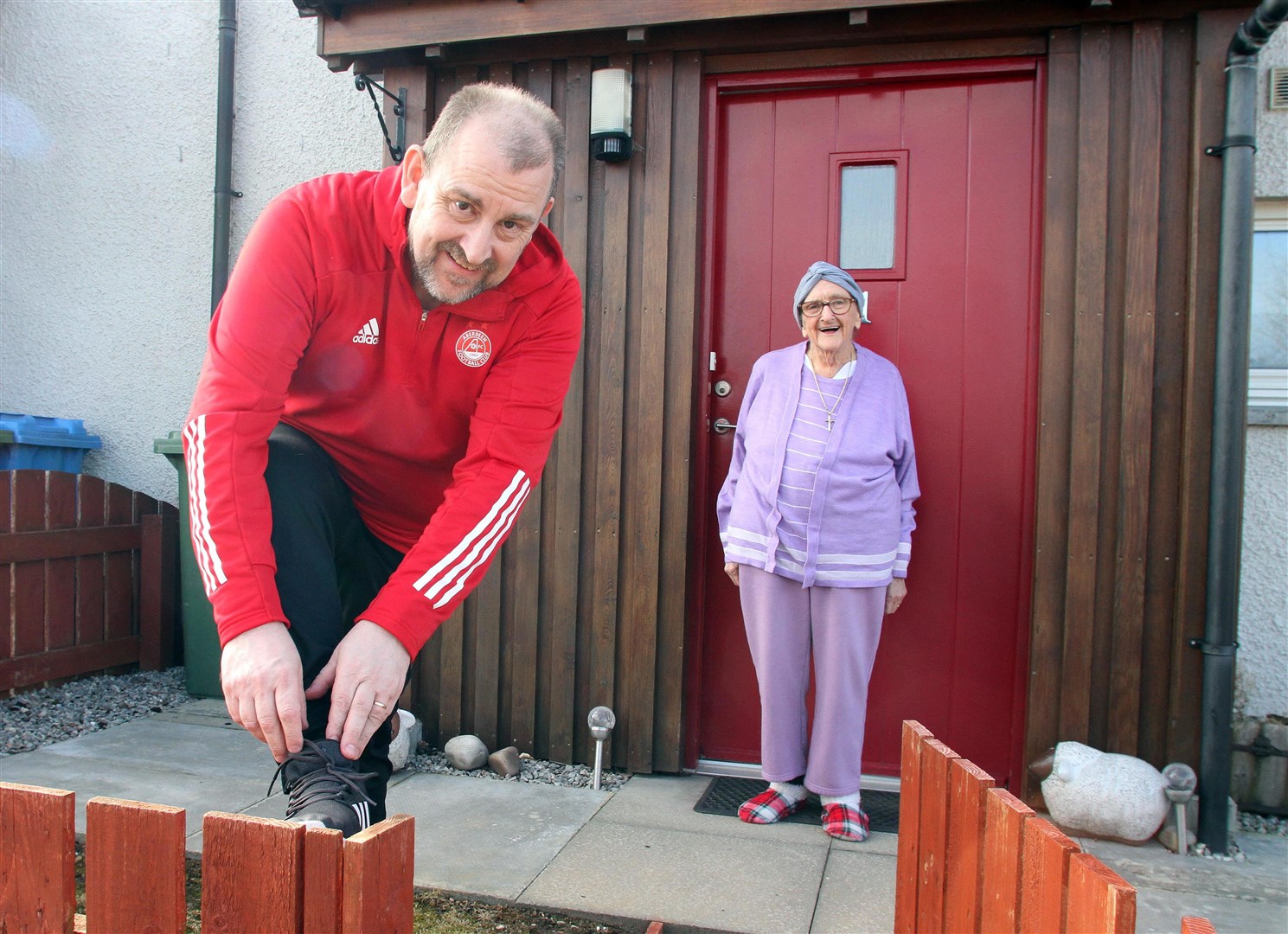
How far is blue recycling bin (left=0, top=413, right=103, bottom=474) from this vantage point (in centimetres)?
469

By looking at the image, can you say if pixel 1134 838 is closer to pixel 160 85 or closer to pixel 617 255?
pixel 617 255

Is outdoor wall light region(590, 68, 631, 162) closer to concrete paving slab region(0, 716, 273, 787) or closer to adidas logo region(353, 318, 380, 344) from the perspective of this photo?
adidas logo region(353, 318, 380, 344)

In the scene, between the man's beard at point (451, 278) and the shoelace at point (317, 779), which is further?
the man's beard at point (451, 278)

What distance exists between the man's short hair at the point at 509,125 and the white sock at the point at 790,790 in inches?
100

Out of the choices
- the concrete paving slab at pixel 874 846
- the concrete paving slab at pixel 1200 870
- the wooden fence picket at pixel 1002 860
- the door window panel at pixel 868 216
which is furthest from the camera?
the door window panel at pixel 868 216

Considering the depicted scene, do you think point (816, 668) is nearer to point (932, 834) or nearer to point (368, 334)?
point (932, 834)

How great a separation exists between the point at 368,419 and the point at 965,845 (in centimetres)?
116

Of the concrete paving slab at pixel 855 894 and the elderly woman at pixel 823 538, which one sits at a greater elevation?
the elderly woman at pixel 823 538

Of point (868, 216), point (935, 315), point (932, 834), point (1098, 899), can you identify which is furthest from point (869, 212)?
point (1098, 899)

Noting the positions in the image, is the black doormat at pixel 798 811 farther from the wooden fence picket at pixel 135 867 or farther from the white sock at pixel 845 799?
the wooden fence picket at pixel 135 867

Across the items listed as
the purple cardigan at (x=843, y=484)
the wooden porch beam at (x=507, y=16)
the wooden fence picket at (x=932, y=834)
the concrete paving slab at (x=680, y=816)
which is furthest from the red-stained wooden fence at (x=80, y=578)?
the wooden fence picket at (x=932, y=834)

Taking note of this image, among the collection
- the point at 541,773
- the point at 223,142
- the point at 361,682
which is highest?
the point at 223,142

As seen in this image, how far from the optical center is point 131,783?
11.4 ft

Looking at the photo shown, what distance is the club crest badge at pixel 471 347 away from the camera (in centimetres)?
171
